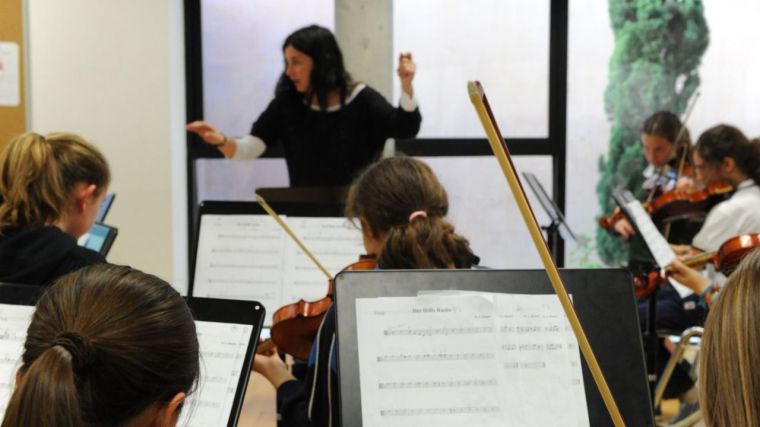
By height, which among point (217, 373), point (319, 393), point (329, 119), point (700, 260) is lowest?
point (700, 260)

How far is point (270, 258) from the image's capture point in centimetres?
229

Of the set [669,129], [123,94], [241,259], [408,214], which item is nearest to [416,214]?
[408,214]

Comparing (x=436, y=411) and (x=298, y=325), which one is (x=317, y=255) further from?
(x=436, y=411)

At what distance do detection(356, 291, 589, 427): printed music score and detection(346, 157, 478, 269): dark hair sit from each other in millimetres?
231

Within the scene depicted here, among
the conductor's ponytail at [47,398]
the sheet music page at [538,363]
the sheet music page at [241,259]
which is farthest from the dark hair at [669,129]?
the conductor's ponytail at [47,398]

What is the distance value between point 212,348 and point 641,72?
3.72 metres

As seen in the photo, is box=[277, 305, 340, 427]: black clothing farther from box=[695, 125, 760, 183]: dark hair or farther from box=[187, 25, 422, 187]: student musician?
box=[695, 125, 760, 183]: dark hair

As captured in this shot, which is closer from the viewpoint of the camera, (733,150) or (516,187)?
(516,187)

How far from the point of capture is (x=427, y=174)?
1784mm

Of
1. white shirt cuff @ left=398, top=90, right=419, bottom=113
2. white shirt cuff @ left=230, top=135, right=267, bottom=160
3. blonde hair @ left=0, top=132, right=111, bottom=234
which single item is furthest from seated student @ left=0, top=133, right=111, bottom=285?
white shirt cuff @ left=398, top=90, right=419, bottom=113

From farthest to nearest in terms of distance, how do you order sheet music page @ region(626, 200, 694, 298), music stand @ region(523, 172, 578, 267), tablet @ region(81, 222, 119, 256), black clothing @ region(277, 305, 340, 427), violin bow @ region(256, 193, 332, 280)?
music stand @ region(523, 172, 578, 267)
sheet music page @ region(626, 200, 694, 298)
tablet @ region(81, 222, 119, 256)
violin bow @ region(256, 193, 332, 280)
black clothing @ region(277, 305, 340, 427)

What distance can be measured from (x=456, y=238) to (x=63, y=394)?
2.83 feet

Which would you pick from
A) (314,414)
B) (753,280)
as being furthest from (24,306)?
(753,280)

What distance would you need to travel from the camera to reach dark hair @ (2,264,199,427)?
91 centimetres
